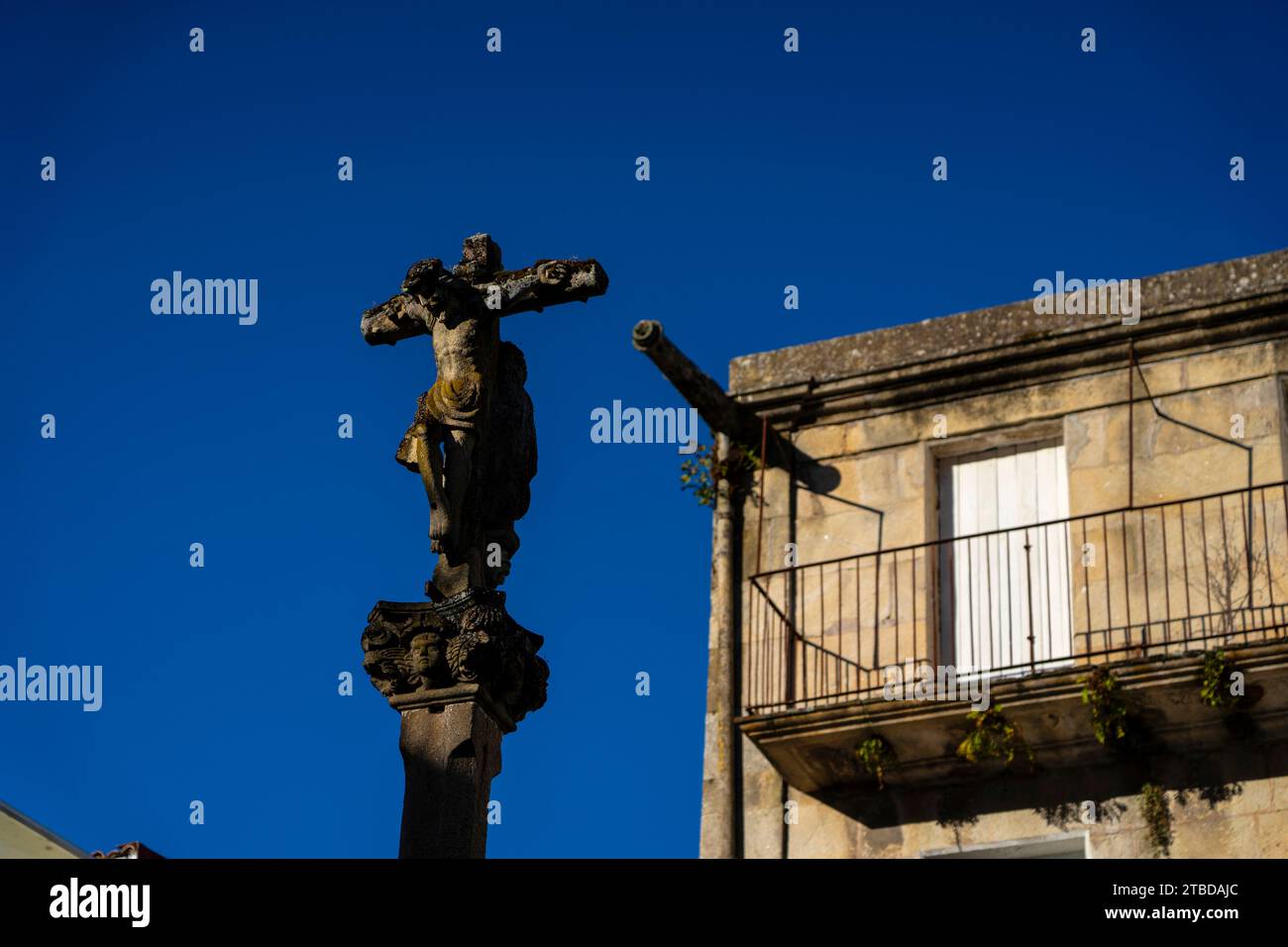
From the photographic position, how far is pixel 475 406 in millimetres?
10070

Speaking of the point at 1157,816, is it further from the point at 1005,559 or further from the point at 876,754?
the point at 1005,559

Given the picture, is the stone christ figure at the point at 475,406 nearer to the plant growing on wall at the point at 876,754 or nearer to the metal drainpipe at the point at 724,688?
the plant growing on wall at the point at 876,754

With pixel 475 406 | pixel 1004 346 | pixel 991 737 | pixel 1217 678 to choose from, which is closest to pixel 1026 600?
pixel 991 737

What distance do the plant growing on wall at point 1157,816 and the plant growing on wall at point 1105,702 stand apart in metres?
0.54

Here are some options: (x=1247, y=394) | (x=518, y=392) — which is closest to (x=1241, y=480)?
(x=1247, y=394)

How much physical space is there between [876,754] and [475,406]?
275 inches

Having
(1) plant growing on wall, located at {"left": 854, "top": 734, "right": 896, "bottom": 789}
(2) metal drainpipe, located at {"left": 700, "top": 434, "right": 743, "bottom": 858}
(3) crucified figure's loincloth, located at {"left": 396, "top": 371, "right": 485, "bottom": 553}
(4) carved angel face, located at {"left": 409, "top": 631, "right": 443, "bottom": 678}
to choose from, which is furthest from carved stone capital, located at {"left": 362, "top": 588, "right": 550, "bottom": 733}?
(2) metal drainpipe, located at {"left": 700, "top": 434, "right": 743, "bottom": 858}

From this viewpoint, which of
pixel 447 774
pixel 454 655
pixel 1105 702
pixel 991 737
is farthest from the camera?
pixel 991 737

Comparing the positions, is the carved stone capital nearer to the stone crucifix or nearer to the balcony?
the stone crucifix

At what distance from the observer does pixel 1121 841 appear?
15.8 meters

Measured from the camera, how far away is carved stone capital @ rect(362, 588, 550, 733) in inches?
376

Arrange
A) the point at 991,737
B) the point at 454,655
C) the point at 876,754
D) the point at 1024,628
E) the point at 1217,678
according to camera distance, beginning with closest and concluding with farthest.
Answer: the point at 454,655 → the point at 1217,678 → the point at 991,737 → the point at 876,754 → the point at 1024,628
